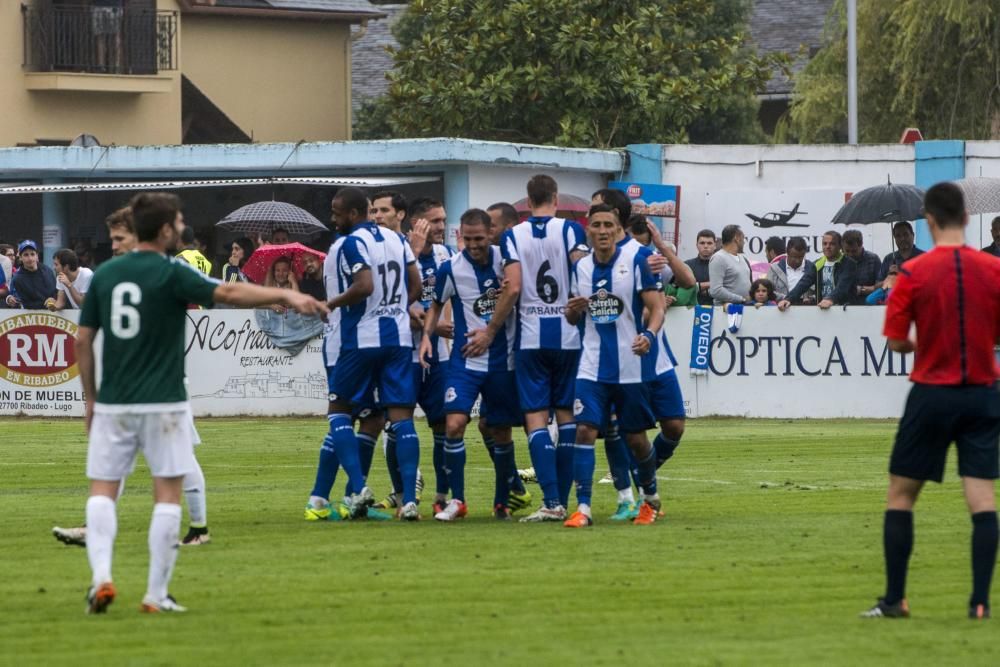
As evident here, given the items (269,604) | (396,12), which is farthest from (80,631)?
(396,12)

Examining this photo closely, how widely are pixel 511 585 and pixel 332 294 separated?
3.58 metres

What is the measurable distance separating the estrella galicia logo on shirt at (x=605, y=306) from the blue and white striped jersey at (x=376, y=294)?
1.36 m

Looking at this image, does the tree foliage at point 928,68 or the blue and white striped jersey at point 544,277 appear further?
the tree foliage at point 928,68

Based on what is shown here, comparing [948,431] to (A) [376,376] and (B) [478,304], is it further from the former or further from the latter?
(A) [376,376]

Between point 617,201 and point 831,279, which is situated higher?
point 617,201

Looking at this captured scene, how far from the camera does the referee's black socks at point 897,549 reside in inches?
347

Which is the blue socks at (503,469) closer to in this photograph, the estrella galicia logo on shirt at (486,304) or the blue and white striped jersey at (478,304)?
the blue and white striped jersey at (478,304)

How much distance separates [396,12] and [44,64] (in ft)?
67.9

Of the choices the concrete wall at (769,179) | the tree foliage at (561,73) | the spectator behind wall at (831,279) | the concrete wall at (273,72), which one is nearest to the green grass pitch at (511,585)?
the spectator behind wall at (831,279)

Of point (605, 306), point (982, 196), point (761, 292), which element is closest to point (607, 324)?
point (605, 306)

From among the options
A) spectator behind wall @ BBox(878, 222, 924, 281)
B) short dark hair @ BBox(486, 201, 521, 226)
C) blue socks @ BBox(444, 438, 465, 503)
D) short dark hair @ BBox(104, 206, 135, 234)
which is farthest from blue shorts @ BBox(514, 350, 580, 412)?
spectator behind wall @ BBox(878, 222, 924, 281)

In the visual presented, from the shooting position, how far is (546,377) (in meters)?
13.0

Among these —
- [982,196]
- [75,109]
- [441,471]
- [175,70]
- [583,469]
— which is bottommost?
[441,471]

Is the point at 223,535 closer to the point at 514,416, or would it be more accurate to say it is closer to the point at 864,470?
the point at 514,416
